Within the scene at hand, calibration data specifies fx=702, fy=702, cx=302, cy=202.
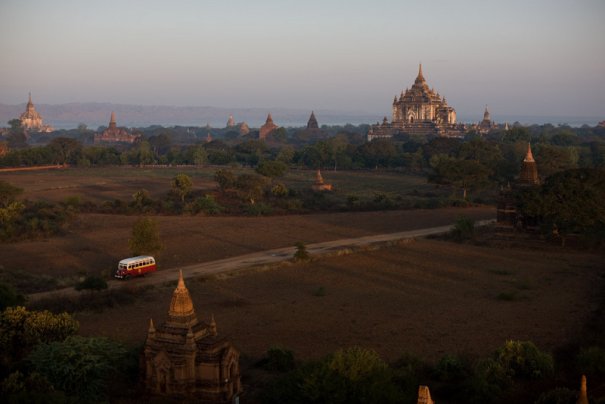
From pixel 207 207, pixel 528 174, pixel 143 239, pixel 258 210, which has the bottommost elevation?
pixel 258 210

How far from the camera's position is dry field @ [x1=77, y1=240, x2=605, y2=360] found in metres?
23.8

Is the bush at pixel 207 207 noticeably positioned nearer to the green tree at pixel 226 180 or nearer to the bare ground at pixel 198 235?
the bare ground at pixel 198 235

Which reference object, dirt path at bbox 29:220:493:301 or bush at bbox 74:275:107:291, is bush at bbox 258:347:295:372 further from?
dirt path at bbox 29:220:493:301

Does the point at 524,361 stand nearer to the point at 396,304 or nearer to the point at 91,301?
the point at 396,304

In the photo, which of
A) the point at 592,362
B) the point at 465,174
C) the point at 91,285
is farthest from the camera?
the point at 465,174

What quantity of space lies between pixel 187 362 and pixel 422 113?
12261 centimetres

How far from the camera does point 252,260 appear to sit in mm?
36688

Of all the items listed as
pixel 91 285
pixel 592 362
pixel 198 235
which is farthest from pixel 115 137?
pixel 592 362

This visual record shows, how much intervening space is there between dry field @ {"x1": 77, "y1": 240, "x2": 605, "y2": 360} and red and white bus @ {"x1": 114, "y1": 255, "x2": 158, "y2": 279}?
8.01ft

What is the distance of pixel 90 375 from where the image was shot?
58.6ft

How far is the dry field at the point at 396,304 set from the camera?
78.2 ft

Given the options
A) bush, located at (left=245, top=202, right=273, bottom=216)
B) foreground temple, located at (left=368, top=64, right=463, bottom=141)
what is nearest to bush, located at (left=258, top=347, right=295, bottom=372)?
bush, located at (left=245, top=202, right=273, bottom=216)

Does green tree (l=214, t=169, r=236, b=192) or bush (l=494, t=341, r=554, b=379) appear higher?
green tree (l=214, t=169, r=236, b=192)

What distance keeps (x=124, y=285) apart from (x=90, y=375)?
13.0 meters
